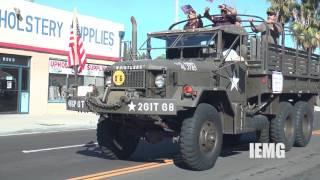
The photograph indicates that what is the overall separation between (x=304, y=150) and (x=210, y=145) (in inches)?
159

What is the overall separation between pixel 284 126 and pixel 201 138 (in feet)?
12.0

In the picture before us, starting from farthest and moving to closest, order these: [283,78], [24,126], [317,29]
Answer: [317,29] → [24,126] → [283,78]

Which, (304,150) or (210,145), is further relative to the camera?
(304,150)

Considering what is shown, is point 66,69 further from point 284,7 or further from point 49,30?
point 284,7

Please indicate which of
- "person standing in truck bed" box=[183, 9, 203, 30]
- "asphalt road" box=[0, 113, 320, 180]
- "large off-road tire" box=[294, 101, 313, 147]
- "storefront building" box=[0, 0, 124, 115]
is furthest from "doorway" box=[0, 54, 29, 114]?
"large off-road tire" box=[294, 101, 313, 147]

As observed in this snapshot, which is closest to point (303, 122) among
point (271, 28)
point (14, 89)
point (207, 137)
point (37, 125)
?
point (271, 28)

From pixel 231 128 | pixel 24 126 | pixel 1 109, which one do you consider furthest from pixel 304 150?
pixel 1 109

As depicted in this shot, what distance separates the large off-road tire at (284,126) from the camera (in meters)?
12.7

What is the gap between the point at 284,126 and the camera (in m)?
13.1

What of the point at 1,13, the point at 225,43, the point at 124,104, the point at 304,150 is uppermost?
the point at 1,13

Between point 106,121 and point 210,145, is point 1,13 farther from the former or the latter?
point 210,145

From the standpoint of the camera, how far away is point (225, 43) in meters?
11.5

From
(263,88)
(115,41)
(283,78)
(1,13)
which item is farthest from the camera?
(115,41)

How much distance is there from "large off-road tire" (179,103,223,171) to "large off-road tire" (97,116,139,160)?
176 cm
